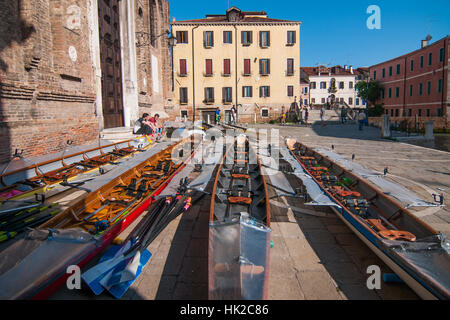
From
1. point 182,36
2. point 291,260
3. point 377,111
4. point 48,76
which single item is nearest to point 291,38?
point 182,36

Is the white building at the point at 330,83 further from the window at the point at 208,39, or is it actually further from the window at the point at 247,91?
the window at the point at 208,39

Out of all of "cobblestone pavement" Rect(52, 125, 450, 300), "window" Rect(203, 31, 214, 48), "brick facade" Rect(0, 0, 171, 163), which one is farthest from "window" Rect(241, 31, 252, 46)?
"cobblestone pavement" Rect(52, 125, 450, 300)

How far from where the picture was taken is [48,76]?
923 cm

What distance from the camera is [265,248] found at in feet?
10.8

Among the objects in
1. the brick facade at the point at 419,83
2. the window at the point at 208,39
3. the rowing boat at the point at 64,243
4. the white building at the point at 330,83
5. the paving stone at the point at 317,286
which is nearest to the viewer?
the rowing boat at the point at 64,243

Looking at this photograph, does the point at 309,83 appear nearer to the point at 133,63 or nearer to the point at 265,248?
the point at 133,63

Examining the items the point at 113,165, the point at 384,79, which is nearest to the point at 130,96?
the point at 113,165

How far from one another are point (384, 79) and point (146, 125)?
133 ft

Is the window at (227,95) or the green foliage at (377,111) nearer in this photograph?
the window at (227,95)

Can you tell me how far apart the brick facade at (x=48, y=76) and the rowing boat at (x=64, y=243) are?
4175mm

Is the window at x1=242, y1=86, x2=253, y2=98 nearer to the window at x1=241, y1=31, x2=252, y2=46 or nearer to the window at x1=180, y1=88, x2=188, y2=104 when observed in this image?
the window at x1=241, y1=31, x2=252, y2=46

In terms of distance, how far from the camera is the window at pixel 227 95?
34.0 metres

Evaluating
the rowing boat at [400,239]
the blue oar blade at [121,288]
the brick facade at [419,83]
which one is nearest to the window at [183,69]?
the brick facade at [419,83]

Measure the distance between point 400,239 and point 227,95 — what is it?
103 ft
